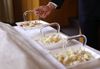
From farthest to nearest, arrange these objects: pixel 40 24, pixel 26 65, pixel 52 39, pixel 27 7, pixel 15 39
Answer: pixel 27 7 < pixel 40 24 < pixel 52 39 < pixel 15 39 < pixel 26 65

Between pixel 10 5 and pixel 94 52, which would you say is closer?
pixel 94 52

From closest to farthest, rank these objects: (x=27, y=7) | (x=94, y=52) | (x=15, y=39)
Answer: (x=15, y=39) < (x=94, y=52) < (x=27, y=7)

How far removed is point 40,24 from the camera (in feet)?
4.47

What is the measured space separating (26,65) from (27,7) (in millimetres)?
2894

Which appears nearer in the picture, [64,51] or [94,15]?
[64,51]

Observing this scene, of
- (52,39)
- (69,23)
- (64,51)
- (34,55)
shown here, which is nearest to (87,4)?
(52,39)

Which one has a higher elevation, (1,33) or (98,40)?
(1,33)

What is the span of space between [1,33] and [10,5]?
2719mm

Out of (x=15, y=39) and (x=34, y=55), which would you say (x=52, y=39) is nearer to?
(x=15, y=39)

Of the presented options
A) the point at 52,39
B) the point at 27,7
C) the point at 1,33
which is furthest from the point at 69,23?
the point at 1,33

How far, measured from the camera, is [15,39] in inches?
30.7

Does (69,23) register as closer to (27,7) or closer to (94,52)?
(27,7)

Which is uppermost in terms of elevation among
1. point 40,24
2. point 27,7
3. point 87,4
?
point 87,4

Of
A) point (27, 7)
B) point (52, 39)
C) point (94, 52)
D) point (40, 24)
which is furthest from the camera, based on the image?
point (27, 7)
